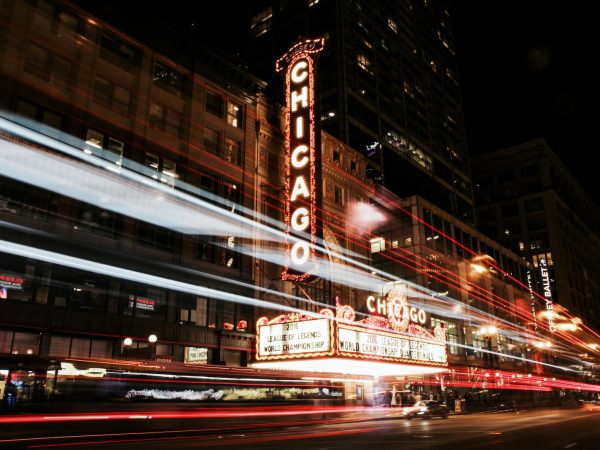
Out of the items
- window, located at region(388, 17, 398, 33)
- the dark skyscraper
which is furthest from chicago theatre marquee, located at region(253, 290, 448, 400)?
window, located at region(388, 17, 398, 33)

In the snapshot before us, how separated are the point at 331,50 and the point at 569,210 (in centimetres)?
7891

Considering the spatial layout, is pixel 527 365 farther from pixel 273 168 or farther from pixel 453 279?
pixel 273 168

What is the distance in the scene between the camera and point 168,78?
33.0 metres

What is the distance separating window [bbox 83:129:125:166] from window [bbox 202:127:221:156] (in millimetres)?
6525

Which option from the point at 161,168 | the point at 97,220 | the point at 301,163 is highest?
the point at 301,163

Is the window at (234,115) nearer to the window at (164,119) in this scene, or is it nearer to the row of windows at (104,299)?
the window at (164,119)

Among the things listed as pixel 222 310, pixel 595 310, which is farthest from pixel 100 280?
pixel 595 310

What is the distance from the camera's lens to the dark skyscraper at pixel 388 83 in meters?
74.6

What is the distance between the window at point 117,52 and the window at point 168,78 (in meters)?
1.61

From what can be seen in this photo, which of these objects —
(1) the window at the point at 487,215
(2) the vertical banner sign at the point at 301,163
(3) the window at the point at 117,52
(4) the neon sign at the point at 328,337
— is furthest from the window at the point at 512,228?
(3) the window at the point at 117,52

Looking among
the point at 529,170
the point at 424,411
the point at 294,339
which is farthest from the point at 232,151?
the point at 529,170

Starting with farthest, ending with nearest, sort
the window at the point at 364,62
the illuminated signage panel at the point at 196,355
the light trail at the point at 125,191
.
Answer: the window at the point at 364,62, the illuminated signage panel at the point at 196,355, the light trail at the point at 125,191

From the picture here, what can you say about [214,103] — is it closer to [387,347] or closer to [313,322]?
[313,322]

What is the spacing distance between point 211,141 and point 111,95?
7601 mm
